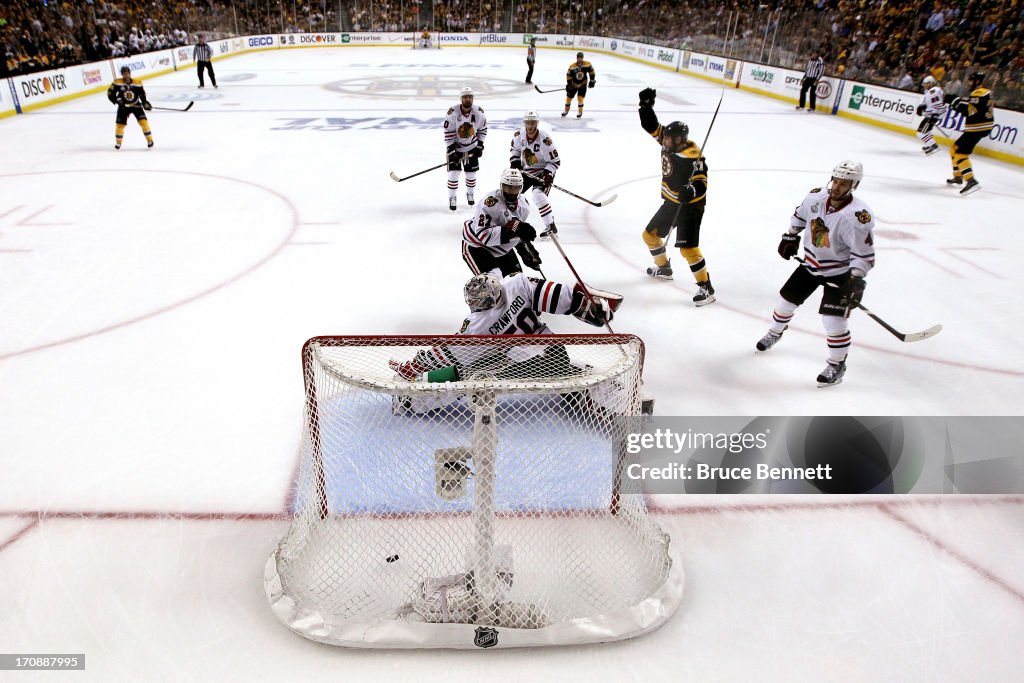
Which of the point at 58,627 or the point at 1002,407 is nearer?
the point at 58,627

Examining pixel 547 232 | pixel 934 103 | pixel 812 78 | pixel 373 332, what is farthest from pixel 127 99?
pixel 812 78

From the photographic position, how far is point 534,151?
568 cm

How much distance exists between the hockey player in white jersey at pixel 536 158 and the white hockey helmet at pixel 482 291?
2720mm

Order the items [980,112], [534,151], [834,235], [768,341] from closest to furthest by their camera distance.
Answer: [834,235] < [768,341] < [534,151] < [980,112]

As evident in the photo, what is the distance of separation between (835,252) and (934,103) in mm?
8256

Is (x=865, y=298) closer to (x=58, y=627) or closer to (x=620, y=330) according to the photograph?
(x=620, y=330)

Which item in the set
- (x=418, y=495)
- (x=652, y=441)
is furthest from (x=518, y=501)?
(x=652, y=441)

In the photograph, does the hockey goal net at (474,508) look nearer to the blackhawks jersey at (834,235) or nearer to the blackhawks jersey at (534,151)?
the blackhawks jersey at (834,235)

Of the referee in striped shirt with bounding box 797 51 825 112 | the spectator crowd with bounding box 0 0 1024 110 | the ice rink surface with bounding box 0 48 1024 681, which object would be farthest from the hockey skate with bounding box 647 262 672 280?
the referee in striped shirt with bounding box 797 51 825 112

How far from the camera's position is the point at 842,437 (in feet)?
10.4

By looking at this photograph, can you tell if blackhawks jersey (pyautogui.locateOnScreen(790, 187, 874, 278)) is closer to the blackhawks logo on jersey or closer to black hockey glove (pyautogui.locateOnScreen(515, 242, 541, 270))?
the blackhawks logo on jersey

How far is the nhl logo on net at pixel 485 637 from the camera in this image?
1.98m

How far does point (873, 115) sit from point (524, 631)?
13.0 meters

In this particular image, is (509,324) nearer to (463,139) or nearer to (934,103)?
(463,139)
